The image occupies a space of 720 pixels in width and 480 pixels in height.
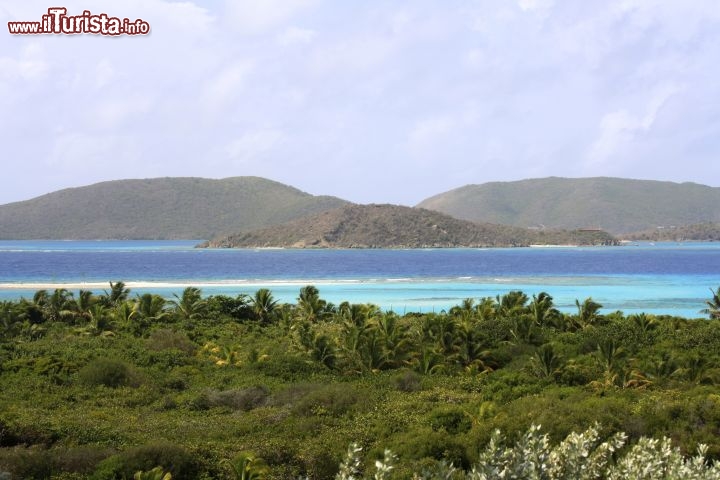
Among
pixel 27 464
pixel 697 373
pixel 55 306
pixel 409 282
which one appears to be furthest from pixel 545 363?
pixel 409 282

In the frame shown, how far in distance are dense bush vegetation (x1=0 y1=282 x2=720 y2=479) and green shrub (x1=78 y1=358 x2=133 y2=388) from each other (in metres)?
0.05

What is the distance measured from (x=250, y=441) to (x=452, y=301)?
1941 inches

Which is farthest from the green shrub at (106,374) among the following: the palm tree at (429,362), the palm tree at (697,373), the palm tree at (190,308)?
the palm tree at (697,373)

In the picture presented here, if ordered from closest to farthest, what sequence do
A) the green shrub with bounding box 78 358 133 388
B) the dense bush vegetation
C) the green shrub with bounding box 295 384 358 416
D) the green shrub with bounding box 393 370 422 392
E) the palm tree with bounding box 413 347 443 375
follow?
the dense bush vegetation, the green shrub with bounding box 295 384 358 416, the green shrub with bounding box 393 370 422 392, the green shrub with bounding box 78 358 133 388, the palm tree with bounding box 413 347 443 375

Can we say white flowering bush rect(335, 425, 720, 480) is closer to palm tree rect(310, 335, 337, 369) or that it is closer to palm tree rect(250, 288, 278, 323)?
palm tree rect(310, 335, 337, 369)

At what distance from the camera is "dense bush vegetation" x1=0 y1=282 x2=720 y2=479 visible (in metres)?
17.4

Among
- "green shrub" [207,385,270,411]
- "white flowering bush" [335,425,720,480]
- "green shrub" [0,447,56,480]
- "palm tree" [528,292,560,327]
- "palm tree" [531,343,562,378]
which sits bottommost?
"green shrub" [207,385,270,411]

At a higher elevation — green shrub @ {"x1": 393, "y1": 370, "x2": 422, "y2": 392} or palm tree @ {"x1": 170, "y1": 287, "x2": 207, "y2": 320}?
palm tree @ {"x1": 170, "y1": 287, "x2": 207, "y2": 320}

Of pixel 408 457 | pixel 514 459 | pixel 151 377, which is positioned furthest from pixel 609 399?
pixel 151 377

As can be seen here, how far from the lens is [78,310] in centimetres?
4288

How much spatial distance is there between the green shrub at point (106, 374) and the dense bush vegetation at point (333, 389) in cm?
5

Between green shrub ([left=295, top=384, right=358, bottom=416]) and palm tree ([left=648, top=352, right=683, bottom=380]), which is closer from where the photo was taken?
green shrub ([left=295, top=384, right=358, bottom=416])

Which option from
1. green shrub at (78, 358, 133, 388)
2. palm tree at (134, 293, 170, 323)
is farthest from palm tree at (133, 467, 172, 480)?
palm tree at (134, 293, 170, 323)

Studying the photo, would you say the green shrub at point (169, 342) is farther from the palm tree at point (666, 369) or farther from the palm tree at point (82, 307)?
the palm tree at point (666, 369)
